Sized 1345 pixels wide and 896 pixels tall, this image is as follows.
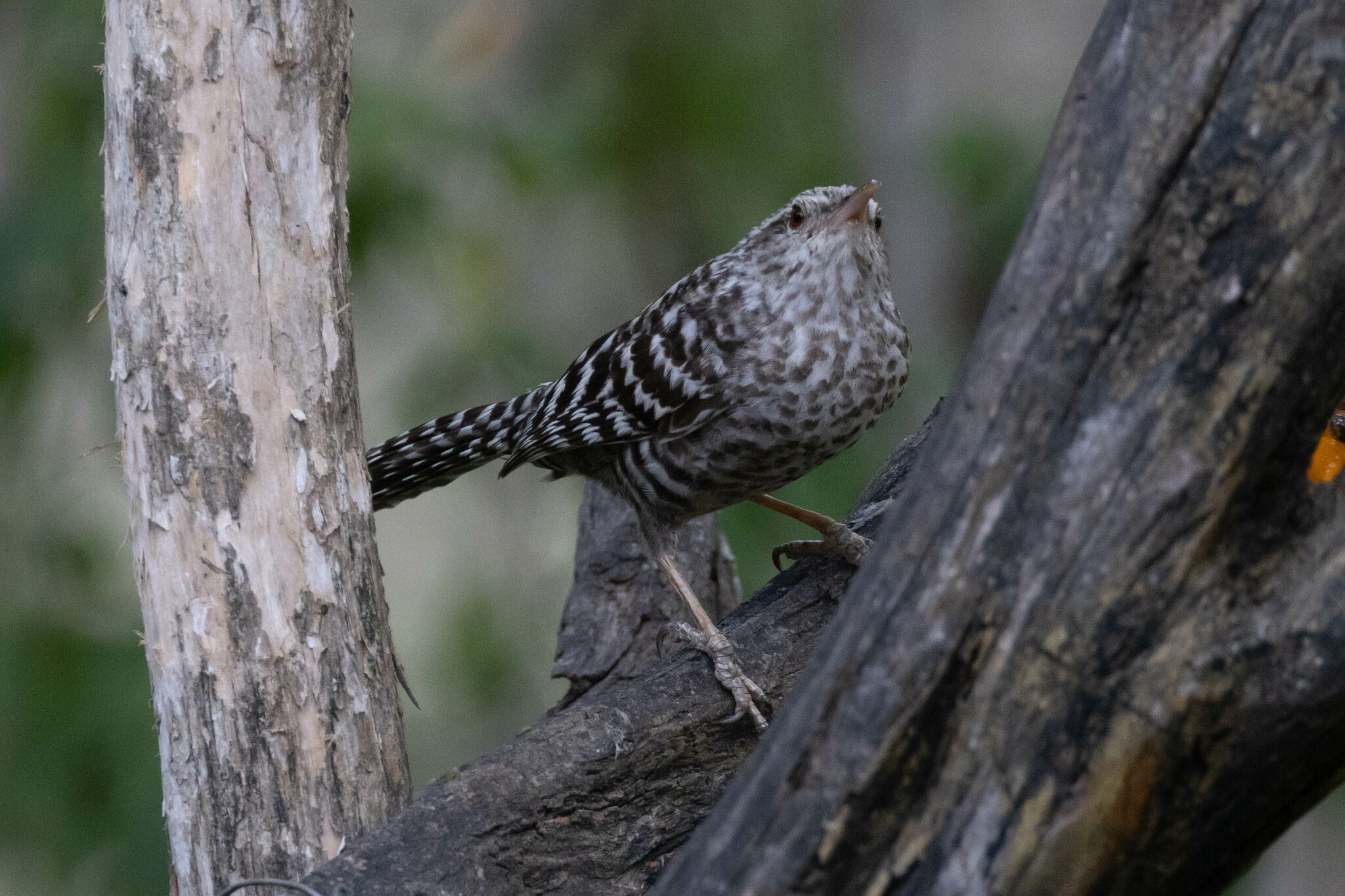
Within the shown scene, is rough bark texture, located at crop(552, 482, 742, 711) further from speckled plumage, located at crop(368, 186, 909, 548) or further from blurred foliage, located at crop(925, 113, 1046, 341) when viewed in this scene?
blurred foliage, located at crop(925, 113, 1046, 341)

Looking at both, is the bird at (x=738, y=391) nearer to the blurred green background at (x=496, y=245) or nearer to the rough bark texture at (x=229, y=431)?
the rough bark texture at (x=229, y=431)

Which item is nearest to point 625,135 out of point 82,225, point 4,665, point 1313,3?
point 82,225

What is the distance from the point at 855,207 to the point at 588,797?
1774 mm

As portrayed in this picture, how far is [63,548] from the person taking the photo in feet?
20.4

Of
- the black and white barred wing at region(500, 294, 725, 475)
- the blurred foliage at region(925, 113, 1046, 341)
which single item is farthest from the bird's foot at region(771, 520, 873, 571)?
the blurred foliage at region(925, 113, 1046, 341)

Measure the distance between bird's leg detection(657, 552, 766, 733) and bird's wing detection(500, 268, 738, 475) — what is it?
1.92 ft

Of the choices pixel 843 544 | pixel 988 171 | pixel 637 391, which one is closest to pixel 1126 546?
pixel 843 544

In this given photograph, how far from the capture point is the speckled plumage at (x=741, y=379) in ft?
10.7

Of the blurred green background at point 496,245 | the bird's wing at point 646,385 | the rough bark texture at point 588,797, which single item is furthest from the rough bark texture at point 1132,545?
the blurred green background at point 496,245

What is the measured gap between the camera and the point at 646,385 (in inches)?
139

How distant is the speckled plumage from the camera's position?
3.26 m

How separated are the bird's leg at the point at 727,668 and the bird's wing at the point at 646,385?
0.59m

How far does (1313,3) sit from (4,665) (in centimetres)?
652

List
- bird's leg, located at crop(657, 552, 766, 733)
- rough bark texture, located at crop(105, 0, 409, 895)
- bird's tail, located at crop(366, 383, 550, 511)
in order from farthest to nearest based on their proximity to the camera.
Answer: bird's tail, located at crop(366, 383, 550, 511) < bird's leg, located at crop(657, 552, 766, 733) < rough bark texture, located at crop(105, 0, 409, 895)
